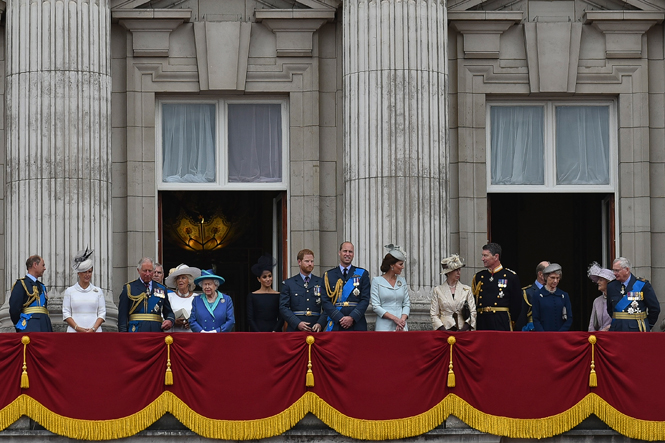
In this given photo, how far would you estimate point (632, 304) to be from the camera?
1788 cm

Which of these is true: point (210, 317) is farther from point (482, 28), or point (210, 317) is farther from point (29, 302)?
point (482, 28)

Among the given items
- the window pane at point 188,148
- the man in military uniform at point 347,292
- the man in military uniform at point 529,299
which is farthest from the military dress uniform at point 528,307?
the window pane at point 188,148

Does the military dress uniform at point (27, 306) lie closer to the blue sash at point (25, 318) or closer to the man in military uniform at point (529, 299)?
the blue sash at point (25, 318)

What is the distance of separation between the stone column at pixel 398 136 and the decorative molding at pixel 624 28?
2.86m

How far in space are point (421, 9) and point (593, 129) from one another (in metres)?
3.68

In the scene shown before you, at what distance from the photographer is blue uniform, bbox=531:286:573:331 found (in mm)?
18531

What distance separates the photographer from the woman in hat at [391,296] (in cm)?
1781

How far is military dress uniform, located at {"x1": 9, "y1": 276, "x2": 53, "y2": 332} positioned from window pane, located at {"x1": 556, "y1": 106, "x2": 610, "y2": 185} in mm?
8916

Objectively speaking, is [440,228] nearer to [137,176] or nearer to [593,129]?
[593,129]

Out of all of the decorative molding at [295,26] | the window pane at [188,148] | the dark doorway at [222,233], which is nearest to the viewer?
the decorative molding at [295,26]

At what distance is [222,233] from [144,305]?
9560 mm

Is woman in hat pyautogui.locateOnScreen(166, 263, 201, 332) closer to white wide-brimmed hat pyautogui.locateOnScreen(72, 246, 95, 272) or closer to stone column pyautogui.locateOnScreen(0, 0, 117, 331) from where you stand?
white wide-brimmed hat pyautogui.locateOnScreen(72, 246, 95, 272)

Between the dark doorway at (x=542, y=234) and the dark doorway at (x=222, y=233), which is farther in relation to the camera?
the dark doorway at (x=542, y=234)

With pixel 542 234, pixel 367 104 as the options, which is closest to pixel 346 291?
pixel 367 104
